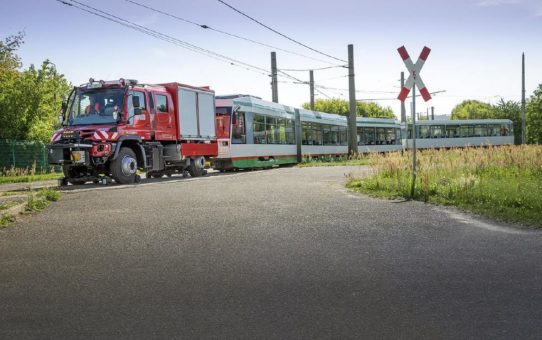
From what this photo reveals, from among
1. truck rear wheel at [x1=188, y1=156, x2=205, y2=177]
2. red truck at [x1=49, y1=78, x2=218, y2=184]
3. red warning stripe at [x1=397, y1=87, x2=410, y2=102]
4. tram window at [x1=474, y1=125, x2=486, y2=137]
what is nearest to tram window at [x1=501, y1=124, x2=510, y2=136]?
tram window at [x1=474, y1=125, x2=486, y2=137]

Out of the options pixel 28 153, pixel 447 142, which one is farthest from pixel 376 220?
pixel 447 142

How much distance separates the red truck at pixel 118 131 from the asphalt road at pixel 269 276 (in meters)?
6.61

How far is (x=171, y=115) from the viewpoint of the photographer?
65.3 ft

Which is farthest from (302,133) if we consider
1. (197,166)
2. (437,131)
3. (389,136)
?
(437,131)

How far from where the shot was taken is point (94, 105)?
1750 cm

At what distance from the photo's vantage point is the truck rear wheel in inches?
858

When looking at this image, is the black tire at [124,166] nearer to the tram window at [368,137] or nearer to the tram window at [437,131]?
the tram window at [368,137]

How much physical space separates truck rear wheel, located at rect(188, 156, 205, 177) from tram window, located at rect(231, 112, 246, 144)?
11.2 ft

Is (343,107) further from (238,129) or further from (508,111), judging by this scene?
(238,129)

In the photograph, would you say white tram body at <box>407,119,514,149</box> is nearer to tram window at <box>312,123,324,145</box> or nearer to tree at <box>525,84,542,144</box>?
tram window at <box>312,123,324,145</box>

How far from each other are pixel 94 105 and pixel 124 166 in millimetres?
2148

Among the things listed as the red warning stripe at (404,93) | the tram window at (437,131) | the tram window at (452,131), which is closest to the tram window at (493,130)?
the tram window at (452,131)

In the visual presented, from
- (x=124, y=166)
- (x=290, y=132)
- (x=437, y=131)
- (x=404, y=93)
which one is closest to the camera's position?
(x=404, y=93)

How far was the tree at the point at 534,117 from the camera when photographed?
69781 mm
